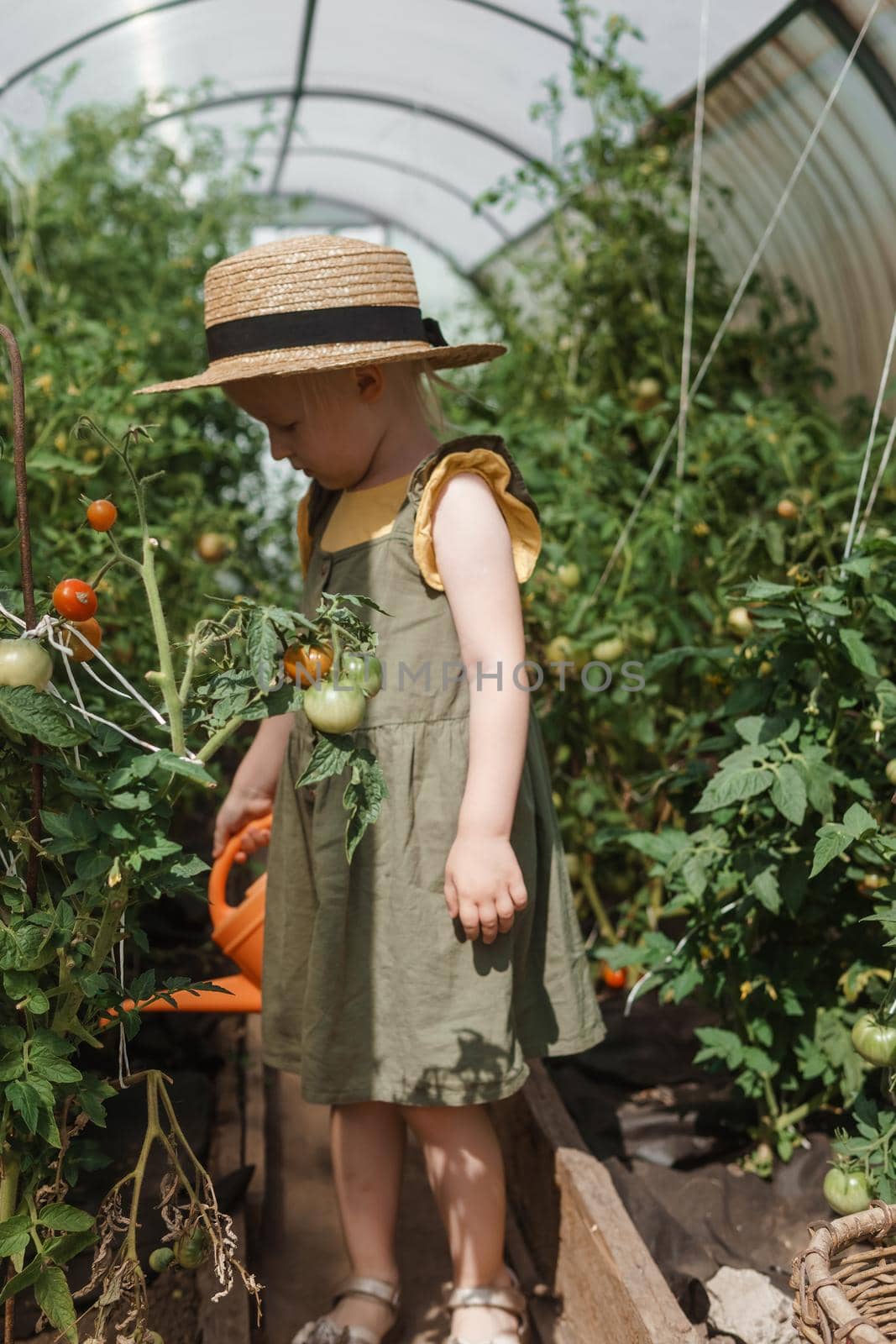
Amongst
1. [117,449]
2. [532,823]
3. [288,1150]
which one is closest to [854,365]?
[532,823]

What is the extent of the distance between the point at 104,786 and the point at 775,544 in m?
1.14

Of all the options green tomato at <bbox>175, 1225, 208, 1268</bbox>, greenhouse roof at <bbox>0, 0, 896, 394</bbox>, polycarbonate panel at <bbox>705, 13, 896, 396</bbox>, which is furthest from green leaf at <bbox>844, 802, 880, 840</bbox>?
polycarbonate panel at <bbox>705, 13, 896, 396</bbox>

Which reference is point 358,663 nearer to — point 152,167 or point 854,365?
point 854,365

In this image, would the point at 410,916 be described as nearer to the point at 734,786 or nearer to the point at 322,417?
the point at 734,786

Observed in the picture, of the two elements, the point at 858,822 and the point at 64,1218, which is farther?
the point at 858,822

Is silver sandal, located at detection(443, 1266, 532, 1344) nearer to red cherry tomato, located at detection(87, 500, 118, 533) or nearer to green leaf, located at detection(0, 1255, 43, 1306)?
green leaf, located at detection(0, 1255, 43, 1306)

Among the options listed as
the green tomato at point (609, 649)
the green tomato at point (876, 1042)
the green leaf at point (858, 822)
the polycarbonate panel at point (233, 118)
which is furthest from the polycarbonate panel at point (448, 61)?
the green tomato at point (876, 1042)

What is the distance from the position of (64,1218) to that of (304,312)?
94 cm

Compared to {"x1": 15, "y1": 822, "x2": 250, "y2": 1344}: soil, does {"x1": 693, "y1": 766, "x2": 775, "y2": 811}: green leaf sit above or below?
above

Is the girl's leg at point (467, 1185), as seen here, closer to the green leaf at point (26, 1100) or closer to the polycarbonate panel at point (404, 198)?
the green leaf at point (26, 1100)

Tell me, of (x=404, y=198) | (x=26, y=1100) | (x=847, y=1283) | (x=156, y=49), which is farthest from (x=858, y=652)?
(x=404, y=198)

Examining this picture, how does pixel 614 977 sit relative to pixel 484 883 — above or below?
below

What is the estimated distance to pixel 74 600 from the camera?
972mm

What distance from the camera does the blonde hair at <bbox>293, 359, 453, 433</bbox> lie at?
1406 millimetres
